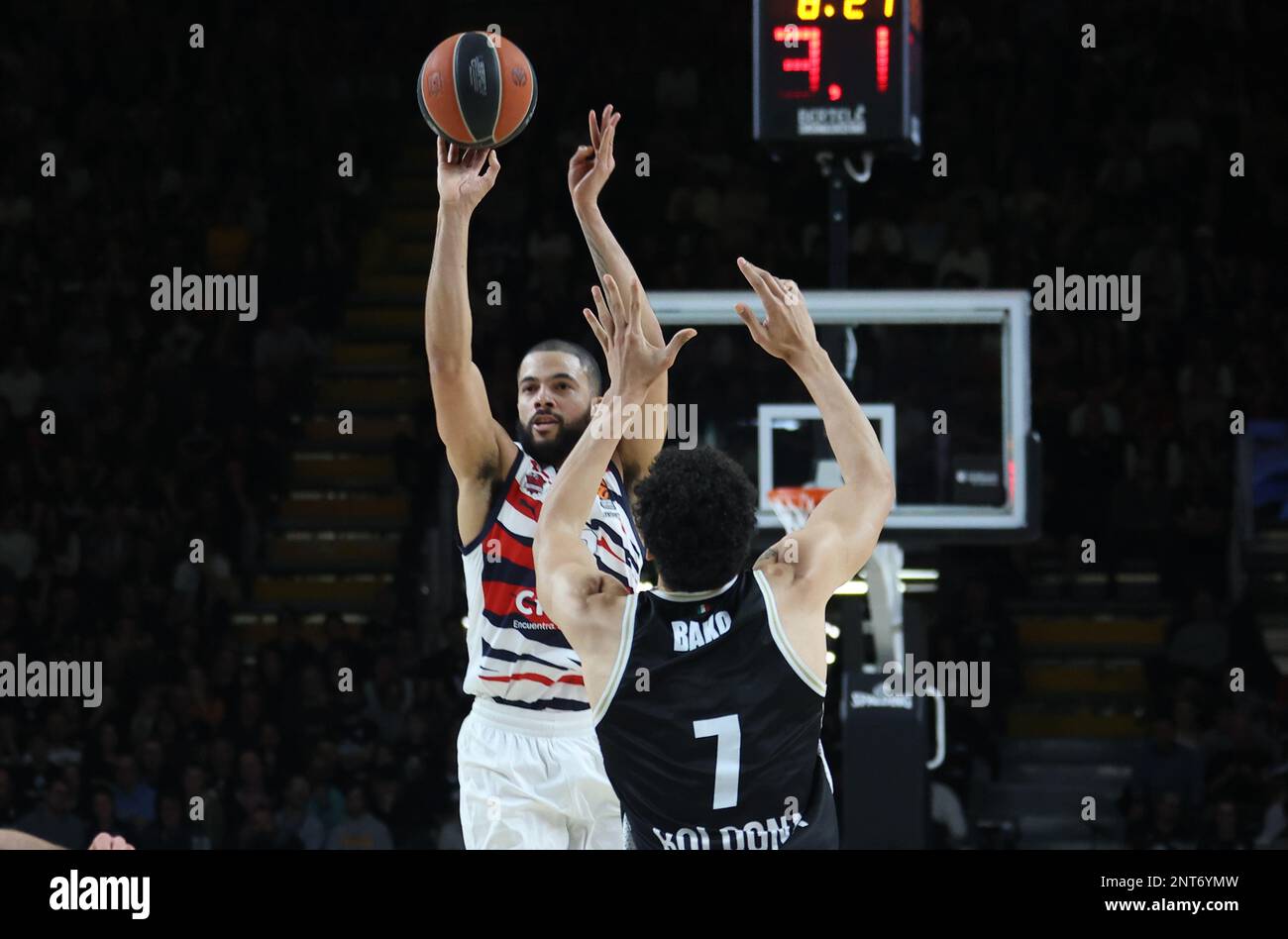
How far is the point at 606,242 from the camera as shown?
5.48 meters

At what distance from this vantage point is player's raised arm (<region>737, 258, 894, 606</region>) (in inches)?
169

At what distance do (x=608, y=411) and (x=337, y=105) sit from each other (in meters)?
11.5

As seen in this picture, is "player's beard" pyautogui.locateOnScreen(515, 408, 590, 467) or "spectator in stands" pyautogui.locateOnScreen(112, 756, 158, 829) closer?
"player's beard" pyautogui.locateOnScreen(515, 408, 590, 467)

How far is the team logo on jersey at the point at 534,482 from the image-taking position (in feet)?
18.6

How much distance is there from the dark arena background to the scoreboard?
0.7 inches

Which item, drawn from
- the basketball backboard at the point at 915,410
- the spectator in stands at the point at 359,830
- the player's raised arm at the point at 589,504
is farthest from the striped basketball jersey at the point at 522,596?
the spectator in stands at the point at 359,830

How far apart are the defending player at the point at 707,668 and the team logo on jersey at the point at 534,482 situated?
1380mm

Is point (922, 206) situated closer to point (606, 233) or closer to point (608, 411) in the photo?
point (606, 233)

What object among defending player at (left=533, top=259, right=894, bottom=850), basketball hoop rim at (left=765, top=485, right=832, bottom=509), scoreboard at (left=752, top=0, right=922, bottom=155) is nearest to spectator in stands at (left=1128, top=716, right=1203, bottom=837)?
basketball hoop rim at (left=765, top=485, right=832, bottom=509)

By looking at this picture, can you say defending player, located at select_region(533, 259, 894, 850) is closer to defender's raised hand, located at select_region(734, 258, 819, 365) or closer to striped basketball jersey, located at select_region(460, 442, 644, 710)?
defender's raised hand, located at select_region(734, 258, 819, 365)

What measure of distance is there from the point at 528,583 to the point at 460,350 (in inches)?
25.7
